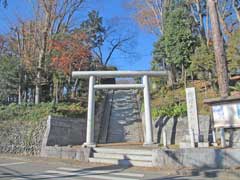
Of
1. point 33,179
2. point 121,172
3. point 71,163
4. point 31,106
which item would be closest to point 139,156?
point 121,172

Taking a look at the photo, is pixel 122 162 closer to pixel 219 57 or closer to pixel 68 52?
pixel 219 57

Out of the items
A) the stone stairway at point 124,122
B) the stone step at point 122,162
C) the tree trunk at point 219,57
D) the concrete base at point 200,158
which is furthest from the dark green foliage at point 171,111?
the concrete base at point 200,158

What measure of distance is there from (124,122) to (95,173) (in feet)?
28.9

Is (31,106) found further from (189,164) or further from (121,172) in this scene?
(189,164)

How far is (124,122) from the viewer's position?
1788cm

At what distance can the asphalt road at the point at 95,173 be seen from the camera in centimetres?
821

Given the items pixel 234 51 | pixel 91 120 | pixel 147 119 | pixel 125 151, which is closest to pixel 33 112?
pixel 91 120

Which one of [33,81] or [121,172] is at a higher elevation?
[33,81]

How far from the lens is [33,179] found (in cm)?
826

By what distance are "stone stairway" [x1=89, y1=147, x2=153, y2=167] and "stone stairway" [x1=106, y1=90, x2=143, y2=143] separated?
4.13 m

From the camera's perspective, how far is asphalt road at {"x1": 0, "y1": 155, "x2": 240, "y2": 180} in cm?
821

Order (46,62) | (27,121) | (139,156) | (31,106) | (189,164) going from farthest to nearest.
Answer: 1. (46,62)
2. (31,106)
3. (27,121)
4. (139,156)
5. (189,164)

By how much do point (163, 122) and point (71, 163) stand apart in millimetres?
5882

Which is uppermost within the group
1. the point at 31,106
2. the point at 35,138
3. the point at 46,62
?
the point at 46,62
